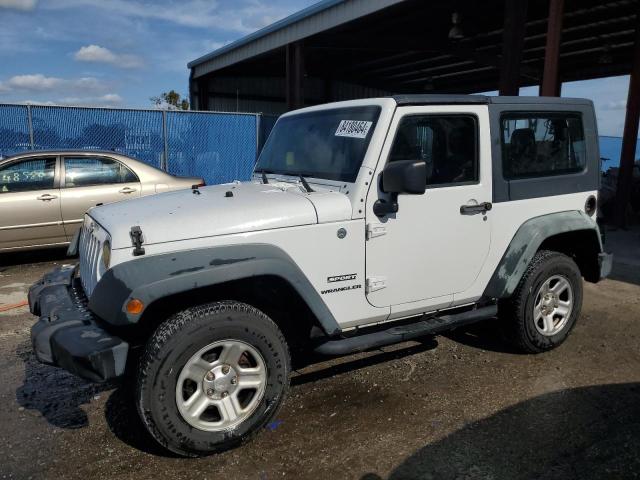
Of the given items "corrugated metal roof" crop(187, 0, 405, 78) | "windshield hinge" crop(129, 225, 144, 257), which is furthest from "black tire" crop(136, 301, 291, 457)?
"corrugated metal roof" crop(187, 0, 405, 78)

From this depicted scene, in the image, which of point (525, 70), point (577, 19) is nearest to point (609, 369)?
point (577, 19)

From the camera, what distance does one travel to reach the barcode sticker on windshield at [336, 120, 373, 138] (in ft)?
10.9

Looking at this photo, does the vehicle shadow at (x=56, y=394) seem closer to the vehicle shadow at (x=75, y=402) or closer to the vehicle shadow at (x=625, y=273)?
the vehicle shadow at (x=75, y=402)

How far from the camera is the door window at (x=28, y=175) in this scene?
677cm

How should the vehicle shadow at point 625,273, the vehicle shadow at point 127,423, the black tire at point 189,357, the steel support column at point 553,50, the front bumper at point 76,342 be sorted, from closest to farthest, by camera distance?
the front bumper at point 76,342, the black tire at point 189,357, the vehicle shadow at point 127,423, the vehicle shadow at point 625,273, the steel support column at point 553,50

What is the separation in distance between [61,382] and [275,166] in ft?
7.32

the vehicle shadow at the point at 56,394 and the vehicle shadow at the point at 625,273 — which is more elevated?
the vehicle shadow at the point at 625,273

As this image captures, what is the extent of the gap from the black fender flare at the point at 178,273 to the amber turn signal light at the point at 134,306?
0.7 inches

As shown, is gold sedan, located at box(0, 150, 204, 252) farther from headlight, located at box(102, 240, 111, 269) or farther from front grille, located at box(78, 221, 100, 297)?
headlight, located at box(102, 240, 111, 269)

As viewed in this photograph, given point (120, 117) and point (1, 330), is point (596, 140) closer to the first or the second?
point (1, 330)

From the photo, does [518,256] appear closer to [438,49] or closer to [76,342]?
[76,342]

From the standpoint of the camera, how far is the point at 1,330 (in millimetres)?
4715

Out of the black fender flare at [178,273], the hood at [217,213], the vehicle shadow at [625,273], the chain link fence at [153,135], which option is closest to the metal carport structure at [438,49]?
the chain link fence at [153,135]

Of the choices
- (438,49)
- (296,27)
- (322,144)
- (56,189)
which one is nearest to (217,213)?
(322,144)
